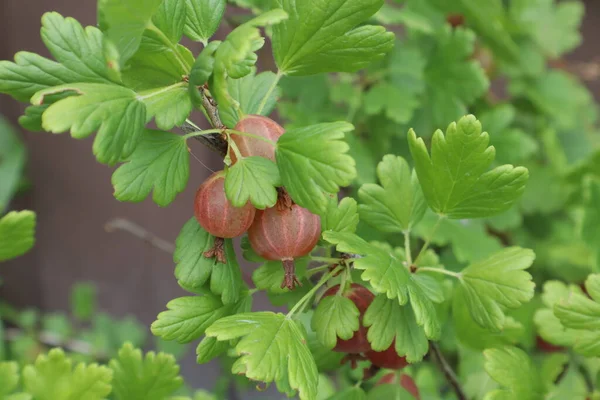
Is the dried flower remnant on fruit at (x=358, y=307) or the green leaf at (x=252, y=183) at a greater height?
the green leaf at (x=252, y=183)

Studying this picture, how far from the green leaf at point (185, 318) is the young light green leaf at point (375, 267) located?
0.44 ft

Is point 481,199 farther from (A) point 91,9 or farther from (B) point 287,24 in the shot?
(A) point 91,9

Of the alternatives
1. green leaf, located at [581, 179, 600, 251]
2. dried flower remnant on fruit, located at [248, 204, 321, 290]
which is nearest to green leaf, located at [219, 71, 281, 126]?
dried flower remnant on fruit, located at [248, 204, 321, 290]

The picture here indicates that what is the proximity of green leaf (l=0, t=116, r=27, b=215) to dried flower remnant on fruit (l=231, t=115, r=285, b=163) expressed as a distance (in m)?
1.68

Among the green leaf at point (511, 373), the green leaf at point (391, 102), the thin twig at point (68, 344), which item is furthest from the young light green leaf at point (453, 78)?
the thin twig at point (68, 344)

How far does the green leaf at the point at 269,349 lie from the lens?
0.43 m

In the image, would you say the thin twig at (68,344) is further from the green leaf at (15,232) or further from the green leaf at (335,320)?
the green leaf at (335,320)

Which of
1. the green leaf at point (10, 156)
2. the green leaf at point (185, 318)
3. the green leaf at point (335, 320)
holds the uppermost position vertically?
the green leaf at point (185, 318)

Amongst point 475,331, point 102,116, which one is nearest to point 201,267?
point 102,116

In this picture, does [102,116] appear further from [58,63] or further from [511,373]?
[511,373]

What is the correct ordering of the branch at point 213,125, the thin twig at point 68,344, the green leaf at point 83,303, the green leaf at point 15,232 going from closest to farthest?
1. the branch at point 213,125
2. the green leaf at point 15,232
3. the thin twig at point 68,344
4. the green leaf at point 83,303

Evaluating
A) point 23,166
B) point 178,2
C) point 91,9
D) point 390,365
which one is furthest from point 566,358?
point 23,166

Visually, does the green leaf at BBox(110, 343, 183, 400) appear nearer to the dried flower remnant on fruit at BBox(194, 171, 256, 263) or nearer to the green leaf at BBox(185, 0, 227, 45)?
the dried flower remnant on fruit at BBox(194, 171, 256, 263)

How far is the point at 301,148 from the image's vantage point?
427 mm
